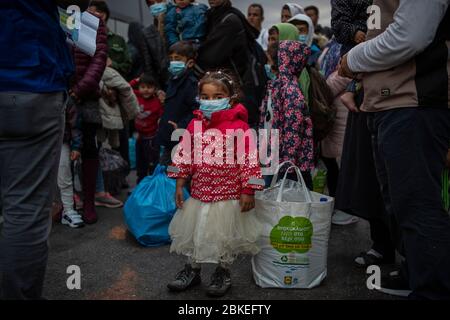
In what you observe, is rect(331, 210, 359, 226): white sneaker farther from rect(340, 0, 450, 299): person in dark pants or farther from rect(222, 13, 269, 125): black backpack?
rect(340, 0, 450, 299): person in dark pants

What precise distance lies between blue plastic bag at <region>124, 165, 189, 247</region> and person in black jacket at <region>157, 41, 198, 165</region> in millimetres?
378

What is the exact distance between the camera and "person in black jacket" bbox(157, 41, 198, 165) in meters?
3.48

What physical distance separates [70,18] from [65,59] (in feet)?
0.65

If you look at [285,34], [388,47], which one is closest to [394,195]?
[388,47]

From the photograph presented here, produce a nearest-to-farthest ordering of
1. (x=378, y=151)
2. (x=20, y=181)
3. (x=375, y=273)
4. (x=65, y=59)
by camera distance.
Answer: (x=20, y=181) < (x=65, y=59) < (x=378, y=151) < (x=375, y=273)

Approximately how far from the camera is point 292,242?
2508 mm

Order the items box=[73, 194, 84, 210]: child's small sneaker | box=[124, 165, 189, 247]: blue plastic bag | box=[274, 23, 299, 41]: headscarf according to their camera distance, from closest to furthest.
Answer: box=[124, 165, 189, 247]: blue plastic bag, box=[274, 23, 299, 41]: headscarf, box=[73, 194, 84, 210]: child's small sneaker

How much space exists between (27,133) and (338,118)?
2.48 meters

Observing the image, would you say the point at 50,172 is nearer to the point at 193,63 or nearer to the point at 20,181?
the point at 20,181

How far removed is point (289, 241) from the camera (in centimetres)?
250

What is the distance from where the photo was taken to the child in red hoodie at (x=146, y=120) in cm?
499

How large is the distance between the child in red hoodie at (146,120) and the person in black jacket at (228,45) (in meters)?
1.27

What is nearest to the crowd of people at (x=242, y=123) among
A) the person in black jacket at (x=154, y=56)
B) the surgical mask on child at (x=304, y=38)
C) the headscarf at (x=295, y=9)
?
the surgical mask on child at (x=304, y=38)

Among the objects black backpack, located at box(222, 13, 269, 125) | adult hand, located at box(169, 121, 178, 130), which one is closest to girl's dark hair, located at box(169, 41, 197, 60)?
black backpack, located at box(222, 13, 269, 125)
